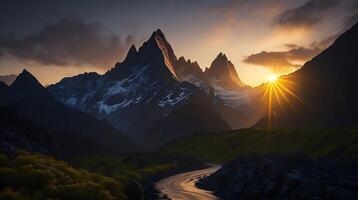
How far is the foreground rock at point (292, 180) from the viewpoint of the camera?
53.6 meters

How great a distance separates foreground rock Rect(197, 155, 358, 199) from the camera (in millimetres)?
53562

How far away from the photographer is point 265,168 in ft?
238

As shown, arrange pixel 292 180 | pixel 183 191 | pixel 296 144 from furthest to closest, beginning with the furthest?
pixel 296 144 < pixel 183 191 < pixel 292 180

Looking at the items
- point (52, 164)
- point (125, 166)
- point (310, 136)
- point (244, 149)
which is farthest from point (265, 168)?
Answer: point (244, 149)

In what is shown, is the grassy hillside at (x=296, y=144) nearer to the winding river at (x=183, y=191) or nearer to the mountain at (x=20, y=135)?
the winding river at (x=183, y=191)

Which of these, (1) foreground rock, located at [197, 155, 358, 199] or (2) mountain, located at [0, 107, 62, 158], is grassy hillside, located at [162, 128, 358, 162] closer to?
(1) foreground rock, located at [197, 155, 358, 199]

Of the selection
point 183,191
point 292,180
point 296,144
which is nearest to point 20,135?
point 183,191

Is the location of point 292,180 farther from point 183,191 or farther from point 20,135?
point 20,135

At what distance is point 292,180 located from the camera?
196 feet

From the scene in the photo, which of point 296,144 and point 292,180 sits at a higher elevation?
point 296,144

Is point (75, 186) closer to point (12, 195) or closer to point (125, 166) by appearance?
point (12, 195)

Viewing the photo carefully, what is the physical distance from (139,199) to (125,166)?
87104 millimetres

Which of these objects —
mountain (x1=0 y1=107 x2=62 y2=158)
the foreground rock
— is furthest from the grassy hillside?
mountain (x1=0 y1=107 x2=62 y2=158)

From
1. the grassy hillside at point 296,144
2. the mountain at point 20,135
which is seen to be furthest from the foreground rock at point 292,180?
the mountain at point 20,135
